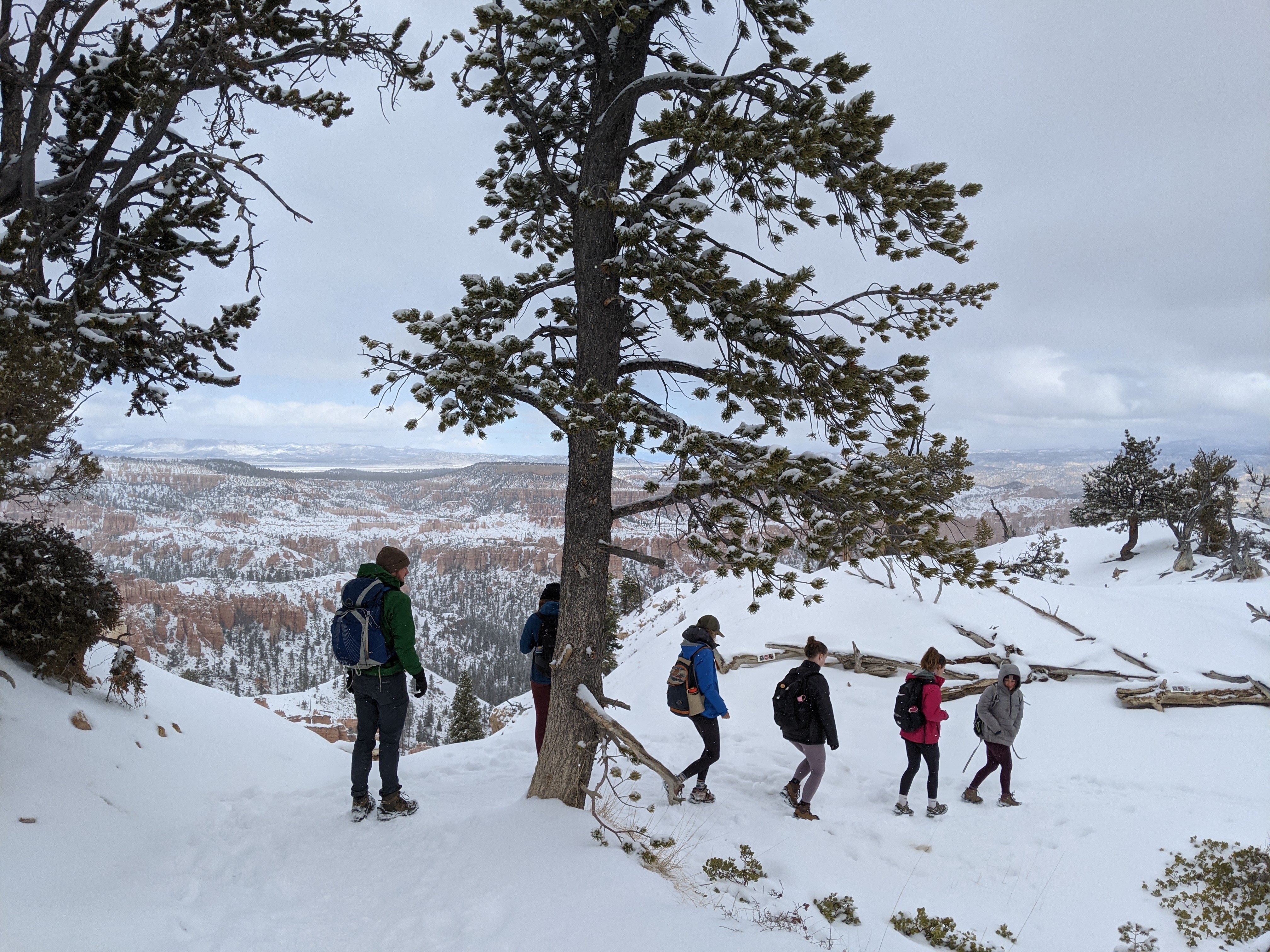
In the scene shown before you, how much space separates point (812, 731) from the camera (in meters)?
6.21

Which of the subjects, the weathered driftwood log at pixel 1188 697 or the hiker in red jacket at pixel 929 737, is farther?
the weathered driftwood log at pixel 1188 697

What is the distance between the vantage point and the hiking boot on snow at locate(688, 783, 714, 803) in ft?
21.0

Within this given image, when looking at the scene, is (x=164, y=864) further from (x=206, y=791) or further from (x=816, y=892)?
(x=816, y=892)

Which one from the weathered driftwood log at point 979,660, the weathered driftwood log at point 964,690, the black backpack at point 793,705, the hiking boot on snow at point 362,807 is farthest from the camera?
the weathered driftwood log at point 979,660

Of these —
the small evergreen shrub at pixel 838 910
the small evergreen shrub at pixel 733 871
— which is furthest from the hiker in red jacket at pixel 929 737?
the small evergreen shrub at pixel 733 871

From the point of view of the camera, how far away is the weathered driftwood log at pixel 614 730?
197 inches

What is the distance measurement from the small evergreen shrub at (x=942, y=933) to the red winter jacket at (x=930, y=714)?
1.96 metres

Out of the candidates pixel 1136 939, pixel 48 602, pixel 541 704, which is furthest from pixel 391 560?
pixel 1136 939

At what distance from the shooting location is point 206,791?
18.3 ft

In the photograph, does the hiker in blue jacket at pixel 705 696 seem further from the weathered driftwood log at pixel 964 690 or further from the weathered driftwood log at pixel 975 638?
the weathered driftwood log at pixel 975 638

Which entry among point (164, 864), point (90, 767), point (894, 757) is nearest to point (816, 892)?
point (894, 757)

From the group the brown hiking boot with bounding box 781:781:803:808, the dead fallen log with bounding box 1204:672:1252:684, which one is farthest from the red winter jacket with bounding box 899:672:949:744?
the dead fallen log with bounding box 1204:672:1252:684

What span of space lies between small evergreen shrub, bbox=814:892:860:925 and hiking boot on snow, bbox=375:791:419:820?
3.43m

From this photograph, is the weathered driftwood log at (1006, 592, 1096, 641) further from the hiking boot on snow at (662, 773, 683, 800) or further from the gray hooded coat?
the hiking boot on snow at (662, 773, 683, 800)
